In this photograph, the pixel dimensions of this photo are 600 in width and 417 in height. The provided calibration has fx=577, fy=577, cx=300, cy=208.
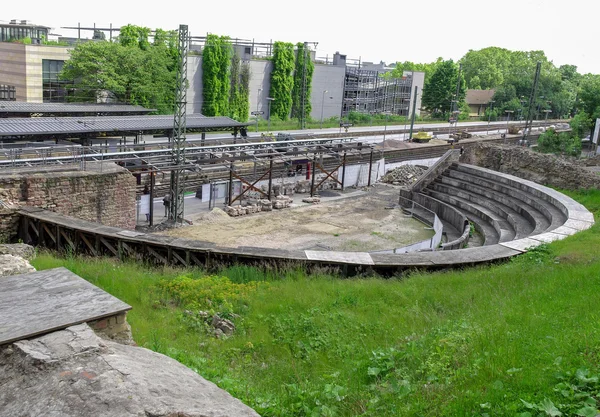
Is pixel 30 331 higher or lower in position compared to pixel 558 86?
lower

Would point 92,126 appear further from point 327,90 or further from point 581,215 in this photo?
point 327,90

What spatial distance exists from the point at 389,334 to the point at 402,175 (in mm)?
28913

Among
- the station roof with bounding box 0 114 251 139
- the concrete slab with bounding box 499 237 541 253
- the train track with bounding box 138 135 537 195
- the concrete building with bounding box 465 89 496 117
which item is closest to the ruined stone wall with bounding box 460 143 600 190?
the train track with bounding box 138 135 537 195

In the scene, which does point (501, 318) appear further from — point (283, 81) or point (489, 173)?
point (283, 81)

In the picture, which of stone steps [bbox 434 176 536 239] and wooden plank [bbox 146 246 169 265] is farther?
stone steps [bbox 434 176 536 239]

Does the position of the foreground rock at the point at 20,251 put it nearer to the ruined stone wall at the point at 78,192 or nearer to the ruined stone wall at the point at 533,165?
the ruined stone wall at the point at 78,192

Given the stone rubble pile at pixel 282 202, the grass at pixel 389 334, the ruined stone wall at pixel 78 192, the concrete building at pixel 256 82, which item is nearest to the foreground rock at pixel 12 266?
the grass at pixel 389 334

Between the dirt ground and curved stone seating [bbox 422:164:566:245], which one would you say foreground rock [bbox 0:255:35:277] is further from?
curved stone seating [bbox 422:164:566:245]

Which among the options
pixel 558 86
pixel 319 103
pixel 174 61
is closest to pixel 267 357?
pixel 174 61

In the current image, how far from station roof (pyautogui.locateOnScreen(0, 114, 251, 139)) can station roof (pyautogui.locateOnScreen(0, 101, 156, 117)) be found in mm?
3995

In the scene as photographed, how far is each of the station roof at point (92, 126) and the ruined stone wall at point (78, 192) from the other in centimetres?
807

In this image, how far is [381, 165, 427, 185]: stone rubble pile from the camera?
3666cm

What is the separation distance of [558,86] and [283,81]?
5760cm

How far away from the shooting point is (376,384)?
265 inches
